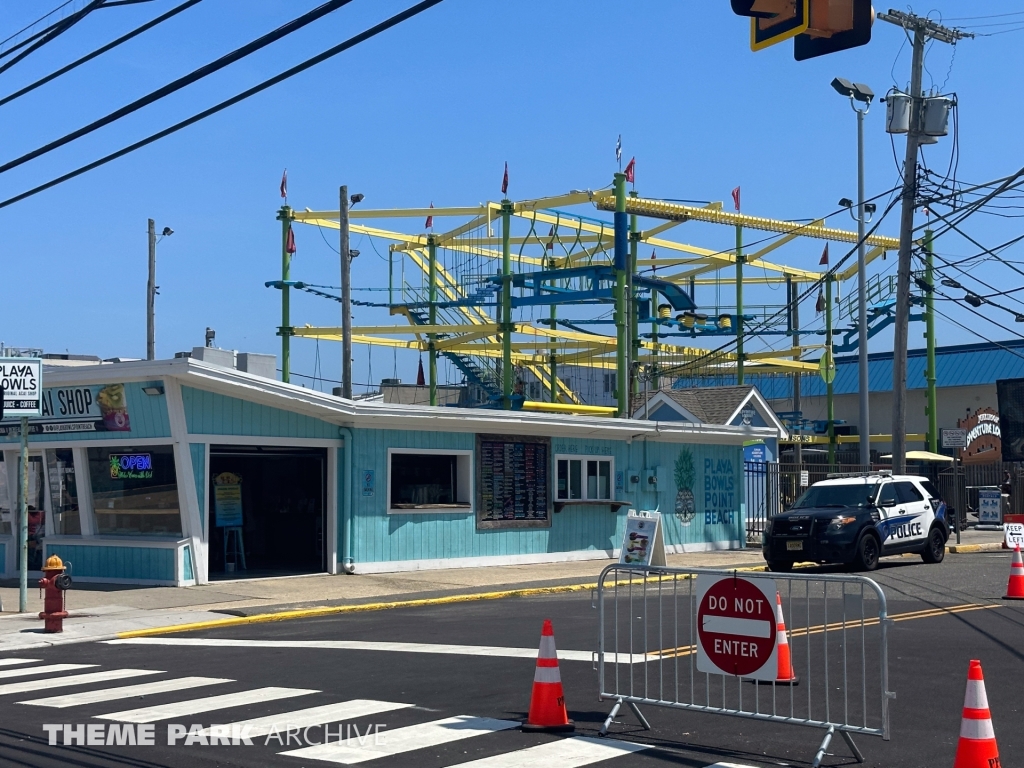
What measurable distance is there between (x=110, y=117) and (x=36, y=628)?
7.15 metres

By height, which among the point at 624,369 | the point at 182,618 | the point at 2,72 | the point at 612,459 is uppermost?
the point at 2,72

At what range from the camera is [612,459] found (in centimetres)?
2647

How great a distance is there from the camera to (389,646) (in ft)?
43.6

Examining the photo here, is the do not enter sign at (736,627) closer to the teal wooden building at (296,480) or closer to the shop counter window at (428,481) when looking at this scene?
the teal wooden building at (296,480)

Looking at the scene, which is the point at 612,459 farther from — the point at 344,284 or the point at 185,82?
the point at 185,82

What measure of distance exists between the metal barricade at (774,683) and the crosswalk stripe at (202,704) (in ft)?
9.20

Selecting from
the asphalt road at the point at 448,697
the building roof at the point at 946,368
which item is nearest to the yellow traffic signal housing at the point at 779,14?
the asphalt road at the point at 448,697

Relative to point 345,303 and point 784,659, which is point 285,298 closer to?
point 345,303

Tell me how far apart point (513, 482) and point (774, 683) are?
16.3 metres

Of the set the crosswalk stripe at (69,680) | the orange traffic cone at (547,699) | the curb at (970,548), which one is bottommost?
the curb at (970,548)

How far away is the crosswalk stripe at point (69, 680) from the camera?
10.9 meters

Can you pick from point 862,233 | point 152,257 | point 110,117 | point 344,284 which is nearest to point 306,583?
point 110,117

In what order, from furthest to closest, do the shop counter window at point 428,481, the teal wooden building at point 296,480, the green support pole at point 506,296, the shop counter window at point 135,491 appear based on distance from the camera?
the green support pole at point 506,296 → the shop counter window at point 428,481 → the shop counter window at point 135,491 → the teal wooden building at point 296,480

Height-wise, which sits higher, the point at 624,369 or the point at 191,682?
the point at 624,369
